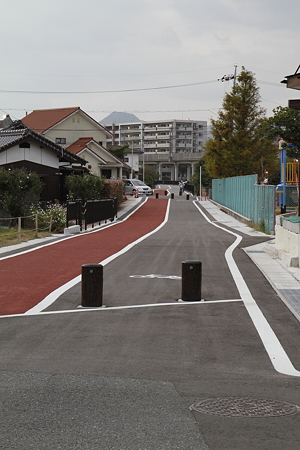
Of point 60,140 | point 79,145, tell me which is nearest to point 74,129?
point 60,140

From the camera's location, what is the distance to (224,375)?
20.6ft

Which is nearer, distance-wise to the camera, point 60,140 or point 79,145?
point 79,145

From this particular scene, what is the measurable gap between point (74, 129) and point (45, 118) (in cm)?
441

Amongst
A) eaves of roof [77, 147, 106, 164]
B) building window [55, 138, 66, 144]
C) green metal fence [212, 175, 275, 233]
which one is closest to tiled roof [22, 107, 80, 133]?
building window [55, 138, 66, 144]

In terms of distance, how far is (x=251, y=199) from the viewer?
3192 cm

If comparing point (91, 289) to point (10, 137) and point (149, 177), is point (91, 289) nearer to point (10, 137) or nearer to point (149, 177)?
point (10, 137)

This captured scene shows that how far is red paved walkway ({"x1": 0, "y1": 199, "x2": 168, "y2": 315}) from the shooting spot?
1080cm

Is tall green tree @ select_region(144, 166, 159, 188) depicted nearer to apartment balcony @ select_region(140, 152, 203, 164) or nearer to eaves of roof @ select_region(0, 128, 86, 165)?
apartment balcony @ select_region(140, 152, 203, 164)

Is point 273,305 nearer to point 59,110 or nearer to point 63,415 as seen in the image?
point 63,415

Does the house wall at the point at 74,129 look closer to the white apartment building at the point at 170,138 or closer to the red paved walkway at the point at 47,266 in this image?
the red paved walkway at the point at 47,266

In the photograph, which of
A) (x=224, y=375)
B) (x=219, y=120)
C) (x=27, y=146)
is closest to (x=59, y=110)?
(x=219, y=120)

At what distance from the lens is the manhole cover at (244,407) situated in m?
5.02

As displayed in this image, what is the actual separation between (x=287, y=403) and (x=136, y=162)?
4233 inches

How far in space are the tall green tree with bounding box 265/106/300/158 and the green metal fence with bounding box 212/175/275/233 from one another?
2.59m
